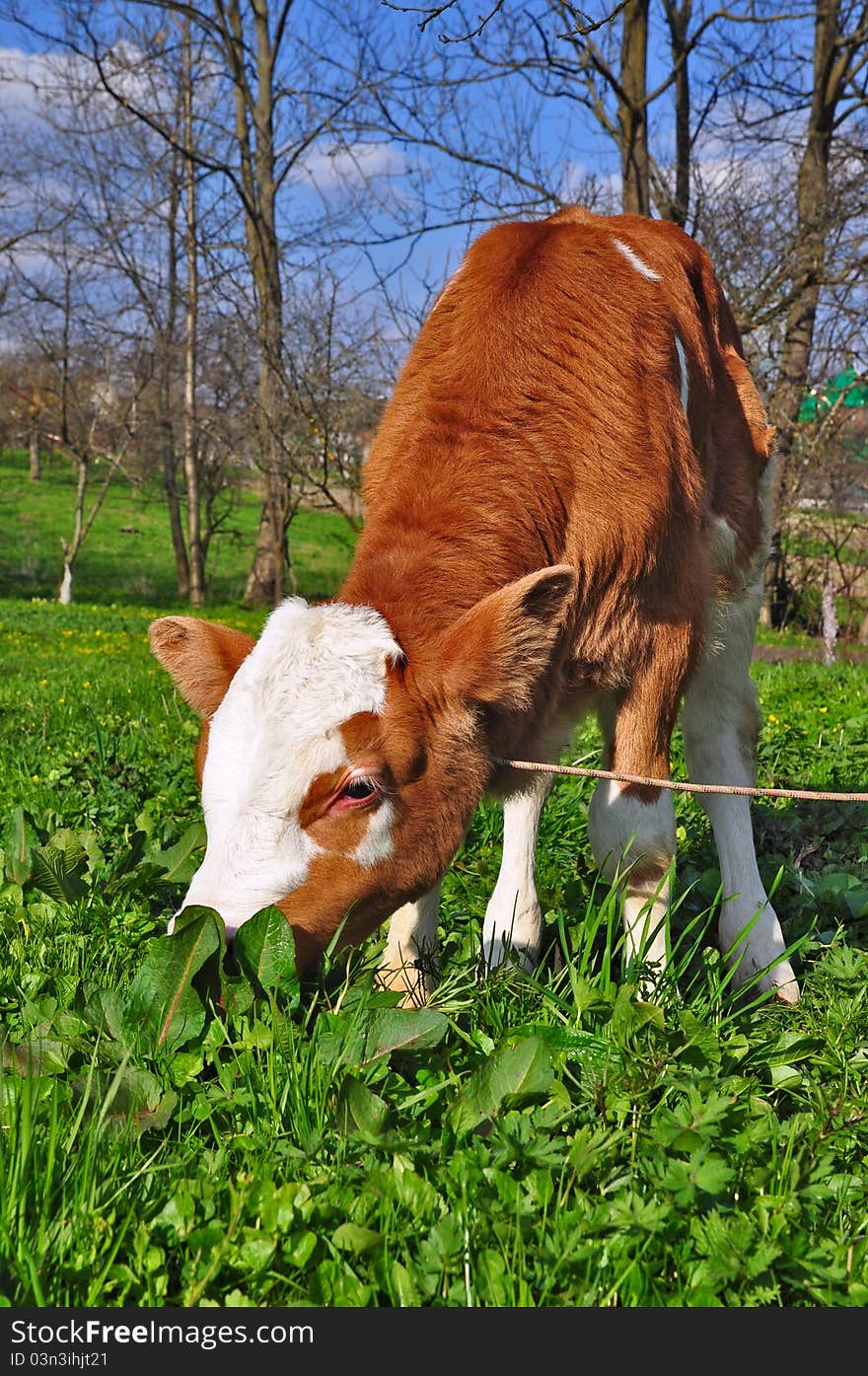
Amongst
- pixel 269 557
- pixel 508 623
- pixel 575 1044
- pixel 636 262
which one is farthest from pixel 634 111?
pixel 575 1044

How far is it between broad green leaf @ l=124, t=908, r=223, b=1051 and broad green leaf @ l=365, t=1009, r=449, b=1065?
14.6 inches

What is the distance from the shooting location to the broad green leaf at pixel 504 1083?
2.29 metres

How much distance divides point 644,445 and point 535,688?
810 millimetres

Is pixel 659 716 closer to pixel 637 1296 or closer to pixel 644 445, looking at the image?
pixel 644 445

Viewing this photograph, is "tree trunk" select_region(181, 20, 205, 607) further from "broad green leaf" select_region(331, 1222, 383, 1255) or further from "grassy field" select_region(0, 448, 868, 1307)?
"broad green leaf" select_region(331, 1222, 383, 1255)

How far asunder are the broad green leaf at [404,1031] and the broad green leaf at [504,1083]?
14 centimetres

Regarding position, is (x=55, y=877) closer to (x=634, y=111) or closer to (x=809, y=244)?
(x=809, y=244)

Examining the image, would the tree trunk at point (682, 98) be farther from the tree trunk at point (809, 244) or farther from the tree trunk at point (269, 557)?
the tree trunk at point (269, 557)

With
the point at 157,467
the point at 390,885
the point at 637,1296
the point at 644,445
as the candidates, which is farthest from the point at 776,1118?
the point at 157,467

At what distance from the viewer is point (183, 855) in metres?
3.59

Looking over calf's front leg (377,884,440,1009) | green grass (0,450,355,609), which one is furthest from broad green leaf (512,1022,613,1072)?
green grass (0,450,355,609)

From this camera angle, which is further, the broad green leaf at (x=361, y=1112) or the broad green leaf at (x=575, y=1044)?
the broad green leaf at (x=575, y=1044)

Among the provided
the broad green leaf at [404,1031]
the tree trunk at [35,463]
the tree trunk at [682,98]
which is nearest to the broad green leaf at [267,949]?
the broad green leaf at [404,1031]

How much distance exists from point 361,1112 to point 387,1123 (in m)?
0.06
